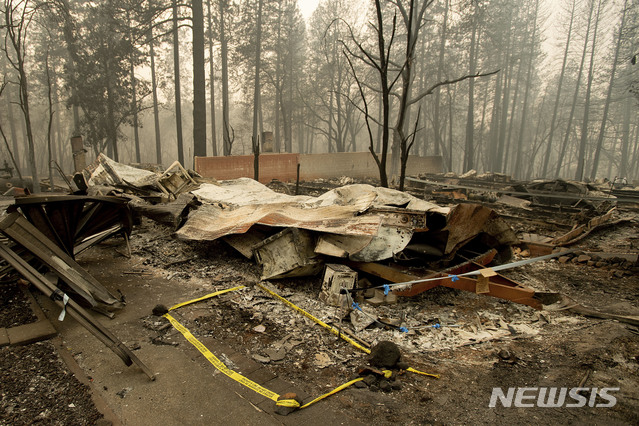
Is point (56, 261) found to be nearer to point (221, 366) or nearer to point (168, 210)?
point (221, 366)

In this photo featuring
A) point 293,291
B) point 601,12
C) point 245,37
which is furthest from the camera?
point 601,12

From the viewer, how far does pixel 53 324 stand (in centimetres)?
375

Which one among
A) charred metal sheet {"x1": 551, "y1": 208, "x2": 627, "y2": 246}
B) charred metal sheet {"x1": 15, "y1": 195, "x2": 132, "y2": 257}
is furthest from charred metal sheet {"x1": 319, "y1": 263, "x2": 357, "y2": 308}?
charred metal sheet {"x1": 551, "y1": 208, "x2": 627, "y2": 246}

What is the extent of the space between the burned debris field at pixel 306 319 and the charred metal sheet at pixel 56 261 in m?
0.02

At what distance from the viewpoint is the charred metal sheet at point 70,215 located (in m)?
4.03

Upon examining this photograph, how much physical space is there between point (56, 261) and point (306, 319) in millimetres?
2964

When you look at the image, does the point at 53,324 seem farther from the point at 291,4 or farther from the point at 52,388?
the point at 291,4

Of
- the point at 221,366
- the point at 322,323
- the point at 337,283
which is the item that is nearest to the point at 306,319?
the point at 322,323

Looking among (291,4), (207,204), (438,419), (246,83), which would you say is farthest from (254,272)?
(291,4)

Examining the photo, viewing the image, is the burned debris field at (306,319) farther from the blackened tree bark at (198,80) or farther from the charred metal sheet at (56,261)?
the blackened tree bark at (198,80)

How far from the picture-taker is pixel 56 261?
3.88m

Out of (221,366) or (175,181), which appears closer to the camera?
(221,366)

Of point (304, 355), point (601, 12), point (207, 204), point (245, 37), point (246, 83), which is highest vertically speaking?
point (601, 12)

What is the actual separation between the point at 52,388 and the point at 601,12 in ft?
139
